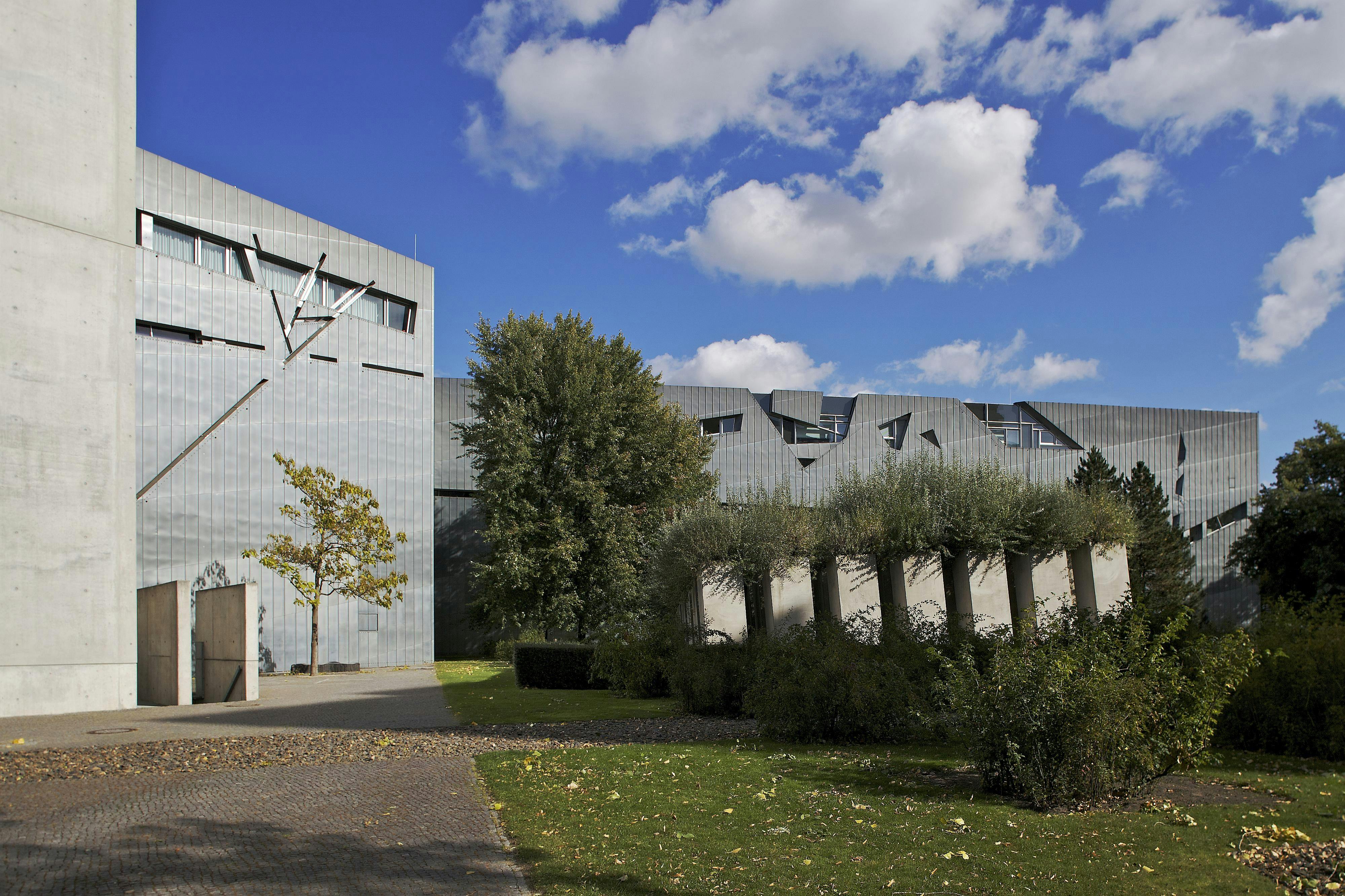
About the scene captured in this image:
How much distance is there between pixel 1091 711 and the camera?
5.96 metres

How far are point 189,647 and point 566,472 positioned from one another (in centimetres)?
1292

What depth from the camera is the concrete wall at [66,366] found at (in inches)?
529

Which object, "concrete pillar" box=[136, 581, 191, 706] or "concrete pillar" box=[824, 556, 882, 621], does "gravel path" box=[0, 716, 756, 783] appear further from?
"concrete pillar" box=[136, 581, 191, 706]

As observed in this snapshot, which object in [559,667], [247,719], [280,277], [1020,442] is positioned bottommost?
[559,667]

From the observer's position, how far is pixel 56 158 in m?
14.3

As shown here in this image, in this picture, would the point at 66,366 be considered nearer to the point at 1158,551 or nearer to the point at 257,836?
the point at 257,836

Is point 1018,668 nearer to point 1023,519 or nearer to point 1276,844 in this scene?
point 1276,844

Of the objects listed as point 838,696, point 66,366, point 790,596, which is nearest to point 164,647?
point 66,366

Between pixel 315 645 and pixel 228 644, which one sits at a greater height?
pixel 228 644

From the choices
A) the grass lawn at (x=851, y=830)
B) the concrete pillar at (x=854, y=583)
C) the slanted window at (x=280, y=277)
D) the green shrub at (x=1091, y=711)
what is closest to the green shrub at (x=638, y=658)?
the concrete pillar at (x=854, y=583)

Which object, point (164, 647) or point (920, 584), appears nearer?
point (920, 584)

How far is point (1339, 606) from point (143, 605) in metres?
19.4

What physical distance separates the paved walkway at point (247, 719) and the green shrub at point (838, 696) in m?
4.27

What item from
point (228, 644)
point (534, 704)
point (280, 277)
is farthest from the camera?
point (280, 277)
